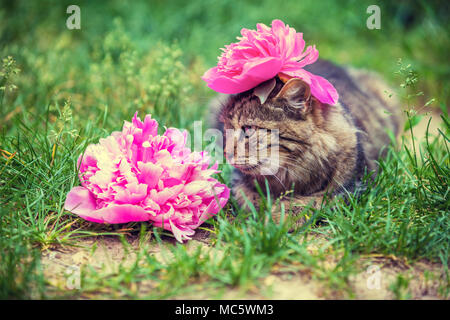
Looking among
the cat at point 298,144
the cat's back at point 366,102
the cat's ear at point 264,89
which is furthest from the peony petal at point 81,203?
the cat's back at point 366,102

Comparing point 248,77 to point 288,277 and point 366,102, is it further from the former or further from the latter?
point 366,102

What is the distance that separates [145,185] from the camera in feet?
5.77

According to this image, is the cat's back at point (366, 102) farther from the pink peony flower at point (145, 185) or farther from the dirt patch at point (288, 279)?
the pink peony flower at point (145, 185)

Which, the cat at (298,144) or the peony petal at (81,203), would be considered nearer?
the peony petal at (81,203)

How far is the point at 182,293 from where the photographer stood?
1528 mm

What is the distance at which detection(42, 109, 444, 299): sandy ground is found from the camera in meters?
1.54

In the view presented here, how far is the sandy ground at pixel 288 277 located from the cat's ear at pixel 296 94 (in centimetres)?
72

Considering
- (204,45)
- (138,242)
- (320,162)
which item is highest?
(204,45)

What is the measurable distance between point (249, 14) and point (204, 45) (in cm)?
88

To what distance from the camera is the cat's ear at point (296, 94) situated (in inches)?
74.1

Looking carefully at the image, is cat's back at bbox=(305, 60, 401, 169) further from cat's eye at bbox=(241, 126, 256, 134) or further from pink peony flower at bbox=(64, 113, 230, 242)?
pink peony flower at bbox=(64, 113, 230, 242)

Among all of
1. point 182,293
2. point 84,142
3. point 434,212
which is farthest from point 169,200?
point 434,212

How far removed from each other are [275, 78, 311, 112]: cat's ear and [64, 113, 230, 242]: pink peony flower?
47cm
